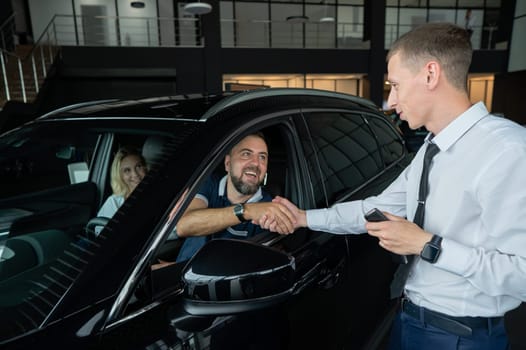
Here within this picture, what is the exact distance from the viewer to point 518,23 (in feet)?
53.4

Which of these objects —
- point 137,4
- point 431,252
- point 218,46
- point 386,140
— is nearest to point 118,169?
point 431,252

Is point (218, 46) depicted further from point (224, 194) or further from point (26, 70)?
point (224, 194)

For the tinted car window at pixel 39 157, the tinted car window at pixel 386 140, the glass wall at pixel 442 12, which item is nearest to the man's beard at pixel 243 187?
the tinted car window at pixel 39 157

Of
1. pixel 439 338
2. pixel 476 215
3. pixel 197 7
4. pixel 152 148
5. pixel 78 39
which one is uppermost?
pixel 197 7

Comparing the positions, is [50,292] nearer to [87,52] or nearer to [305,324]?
[305,324]

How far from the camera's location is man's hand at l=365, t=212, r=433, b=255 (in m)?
1.00

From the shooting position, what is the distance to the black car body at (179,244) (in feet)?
2.91

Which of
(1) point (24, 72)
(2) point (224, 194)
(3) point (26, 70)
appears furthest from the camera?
(3) point (26, 70)

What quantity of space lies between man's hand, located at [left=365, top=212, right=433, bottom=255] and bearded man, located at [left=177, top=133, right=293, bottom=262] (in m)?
0.41

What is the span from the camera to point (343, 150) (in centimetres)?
193

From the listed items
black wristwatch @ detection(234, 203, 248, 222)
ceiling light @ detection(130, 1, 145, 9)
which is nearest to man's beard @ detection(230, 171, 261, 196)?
black wristwatch @ detection(234, 203, 248, 222)

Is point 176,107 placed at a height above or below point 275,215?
above

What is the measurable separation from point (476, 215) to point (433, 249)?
15 cm

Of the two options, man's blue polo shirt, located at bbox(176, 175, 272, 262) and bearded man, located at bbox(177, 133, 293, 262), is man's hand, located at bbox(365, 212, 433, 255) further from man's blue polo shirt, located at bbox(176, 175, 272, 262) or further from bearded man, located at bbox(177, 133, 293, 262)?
man's blue polo shirt, located at bbox(176, 175, 272, 262)
